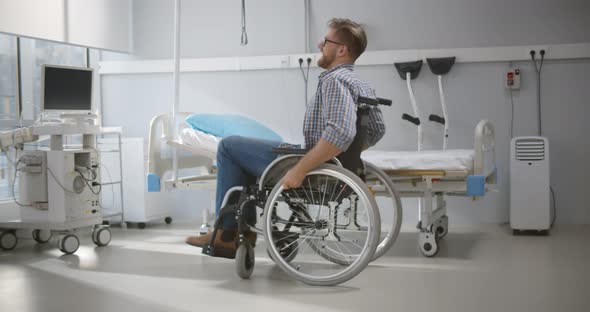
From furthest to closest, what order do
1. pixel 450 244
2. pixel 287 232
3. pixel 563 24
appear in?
1. pixel 563 24
2. pixel 450 244
3. pixel 287 232

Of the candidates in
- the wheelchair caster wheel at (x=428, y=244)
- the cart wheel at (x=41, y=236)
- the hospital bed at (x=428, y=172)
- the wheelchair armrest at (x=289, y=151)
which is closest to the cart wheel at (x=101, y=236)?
the cart wheel at (x=41, y=236)

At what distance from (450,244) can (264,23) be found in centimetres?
252

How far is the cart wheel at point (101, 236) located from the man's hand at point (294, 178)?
77.7 inches

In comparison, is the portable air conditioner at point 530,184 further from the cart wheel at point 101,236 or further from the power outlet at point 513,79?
the cart wheel at point 101,236

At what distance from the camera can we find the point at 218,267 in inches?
149

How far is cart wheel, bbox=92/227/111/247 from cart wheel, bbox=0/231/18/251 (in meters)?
0.50

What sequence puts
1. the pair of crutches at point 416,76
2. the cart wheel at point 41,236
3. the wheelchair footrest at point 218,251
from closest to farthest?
1. the wheelchair footrest at point 218,251
2. the cart wheel at point 41,236
3. the pair of crutches at point 416,76

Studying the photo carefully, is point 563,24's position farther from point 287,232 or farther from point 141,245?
point 141,245

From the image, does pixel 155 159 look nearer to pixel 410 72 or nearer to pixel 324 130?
pixel 324 130

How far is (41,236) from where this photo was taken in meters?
4.78

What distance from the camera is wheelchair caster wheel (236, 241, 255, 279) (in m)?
3.35

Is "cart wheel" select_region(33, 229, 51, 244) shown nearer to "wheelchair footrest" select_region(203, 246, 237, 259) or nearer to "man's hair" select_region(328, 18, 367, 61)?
"wheelchair footrest" select_region(203, 246, 237, 259)

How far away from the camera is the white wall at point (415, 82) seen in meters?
5.34

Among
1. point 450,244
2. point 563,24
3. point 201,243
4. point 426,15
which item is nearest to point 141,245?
point 201,243
